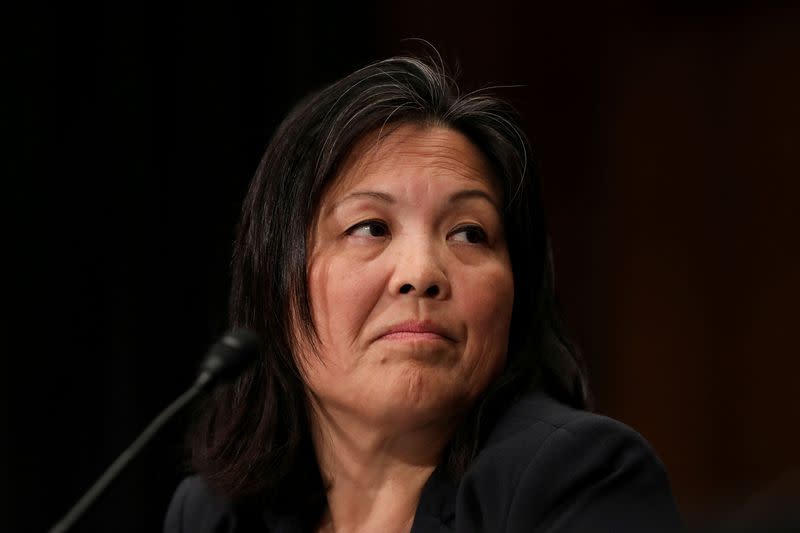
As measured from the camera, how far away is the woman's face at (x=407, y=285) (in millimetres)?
1367

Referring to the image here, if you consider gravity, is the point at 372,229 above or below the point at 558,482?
above

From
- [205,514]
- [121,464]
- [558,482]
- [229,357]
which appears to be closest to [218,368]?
[229,357]

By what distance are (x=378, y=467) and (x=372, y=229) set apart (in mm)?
345

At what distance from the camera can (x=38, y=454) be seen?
106 inches

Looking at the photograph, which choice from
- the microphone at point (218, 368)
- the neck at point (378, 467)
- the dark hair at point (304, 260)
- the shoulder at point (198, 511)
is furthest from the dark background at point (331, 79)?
the microphone at point (218, 368)

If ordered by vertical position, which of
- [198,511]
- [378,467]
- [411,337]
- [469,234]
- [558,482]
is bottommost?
[198,511]

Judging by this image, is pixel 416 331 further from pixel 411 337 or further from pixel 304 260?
pixel 304 260

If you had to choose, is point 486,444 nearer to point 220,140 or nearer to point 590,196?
point 220,140

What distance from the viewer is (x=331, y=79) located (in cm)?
300

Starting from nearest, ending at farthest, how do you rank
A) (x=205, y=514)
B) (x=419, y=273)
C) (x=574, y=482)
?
(x=574, y=482), (x=419, y=273), (x=205, y=514)

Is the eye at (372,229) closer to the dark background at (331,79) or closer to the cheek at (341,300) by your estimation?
the cheek at (341,300)

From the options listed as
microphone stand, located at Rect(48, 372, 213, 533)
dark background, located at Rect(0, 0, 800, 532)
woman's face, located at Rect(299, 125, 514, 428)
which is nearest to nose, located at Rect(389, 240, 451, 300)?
woman's face, located at Rect(299, 125, 514, 428)

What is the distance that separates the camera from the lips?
1361 millimetres

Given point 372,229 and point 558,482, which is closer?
point 558,482
